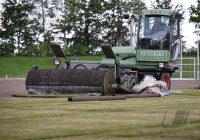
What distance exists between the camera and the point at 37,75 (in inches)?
669

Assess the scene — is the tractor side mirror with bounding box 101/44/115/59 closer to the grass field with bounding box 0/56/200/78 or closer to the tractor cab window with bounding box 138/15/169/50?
the tractor cab window with bounding box 138/15/169/50

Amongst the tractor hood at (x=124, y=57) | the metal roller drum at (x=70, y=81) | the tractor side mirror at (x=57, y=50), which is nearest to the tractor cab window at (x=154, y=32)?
the tractor hood at (x=124, y=57)

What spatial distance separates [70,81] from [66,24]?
52.9 m

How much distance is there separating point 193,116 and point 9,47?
59.5m

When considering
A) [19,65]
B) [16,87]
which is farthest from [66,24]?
[16,87]

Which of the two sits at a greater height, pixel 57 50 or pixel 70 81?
pixel 57 50

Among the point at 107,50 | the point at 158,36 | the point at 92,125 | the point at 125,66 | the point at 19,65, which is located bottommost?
the point at 19,65

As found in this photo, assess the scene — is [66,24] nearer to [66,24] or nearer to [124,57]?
[66,24]

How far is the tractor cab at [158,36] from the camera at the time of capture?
19.6 m

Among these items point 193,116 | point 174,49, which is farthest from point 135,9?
point 193,116

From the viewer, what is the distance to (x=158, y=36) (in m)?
20.2

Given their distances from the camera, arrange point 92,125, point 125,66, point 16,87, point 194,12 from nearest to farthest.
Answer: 1. point 92,125
2. point 125,66
3. point 16,87
4. point 194,12

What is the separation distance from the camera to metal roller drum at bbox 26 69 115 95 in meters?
16.1

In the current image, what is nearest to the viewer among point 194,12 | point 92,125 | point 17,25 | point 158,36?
point 92,125
